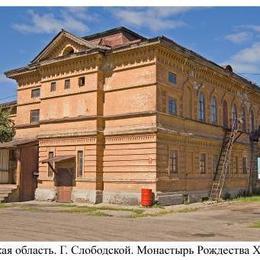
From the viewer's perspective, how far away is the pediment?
93.5 feet

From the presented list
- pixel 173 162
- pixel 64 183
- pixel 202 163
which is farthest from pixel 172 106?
pixel 64 183

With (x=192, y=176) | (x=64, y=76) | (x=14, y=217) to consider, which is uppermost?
(x=64, y=76)

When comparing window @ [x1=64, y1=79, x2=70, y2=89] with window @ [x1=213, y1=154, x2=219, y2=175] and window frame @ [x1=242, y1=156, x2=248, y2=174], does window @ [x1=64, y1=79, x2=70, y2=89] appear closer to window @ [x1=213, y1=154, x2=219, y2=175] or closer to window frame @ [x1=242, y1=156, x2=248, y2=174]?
window @ [x1=213, y1=154, x2=219, y2=175]

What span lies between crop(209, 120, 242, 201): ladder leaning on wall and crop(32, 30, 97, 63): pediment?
12326 millimetres

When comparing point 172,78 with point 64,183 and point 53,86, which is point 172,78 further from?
point 64,183

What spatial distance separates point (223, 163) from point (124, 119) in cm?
911

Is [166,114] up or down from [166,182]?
up

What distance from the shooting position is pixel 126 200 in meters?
25.4

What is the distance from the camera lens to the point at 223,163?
31188mm
